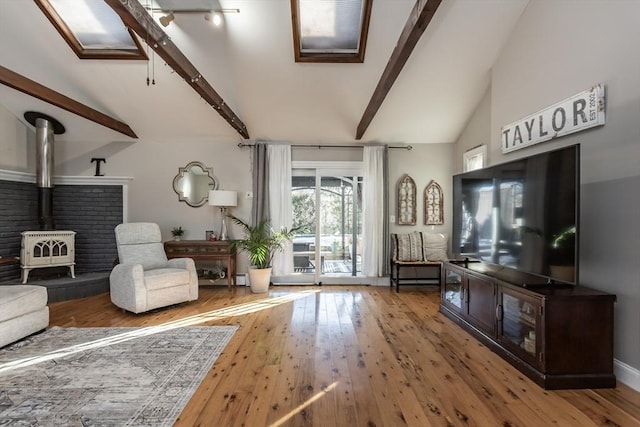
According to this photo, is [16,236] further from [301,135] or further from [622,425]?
[622,425]

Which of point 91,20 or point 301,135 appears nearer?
point 91,20

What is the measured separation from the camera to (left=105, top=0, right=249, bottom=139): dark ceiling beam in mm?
2492

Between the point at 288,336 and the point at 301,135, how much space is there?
3307mm

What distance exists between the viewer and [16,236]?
469cm

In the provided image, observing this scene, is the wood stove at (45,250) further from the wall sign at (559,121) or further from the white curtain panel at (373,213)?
the wall sign at (559,121)

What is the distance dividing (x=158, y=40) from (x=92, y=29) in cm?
157

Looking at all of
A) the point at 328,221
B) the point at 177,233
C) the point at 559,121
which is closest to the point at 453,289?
the point at 559,121

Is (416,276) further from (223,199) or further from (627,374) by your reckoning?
(223,199)

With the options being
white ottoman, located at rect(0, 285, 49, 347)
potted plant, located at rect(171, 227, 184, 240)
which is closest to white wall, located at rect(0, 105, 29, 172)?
potted plant, located at rect(171, 227, 184, 240)

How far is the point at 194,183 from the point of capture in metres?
5.47

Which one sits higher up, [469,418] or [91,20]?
[91,20]

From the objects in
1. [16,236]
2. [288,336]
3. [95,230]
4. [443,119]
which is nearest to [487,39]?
[443,119]

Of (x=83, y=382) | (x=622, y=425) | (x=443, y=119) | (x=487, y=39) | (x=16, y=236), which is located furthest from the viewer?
(x=443, y=119)

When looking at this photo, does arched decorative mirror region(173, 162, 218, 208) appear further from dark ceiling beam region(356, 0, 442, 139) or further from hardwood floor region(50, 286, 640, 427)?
dark ceiling beam region(356, 0, 442, 139)
